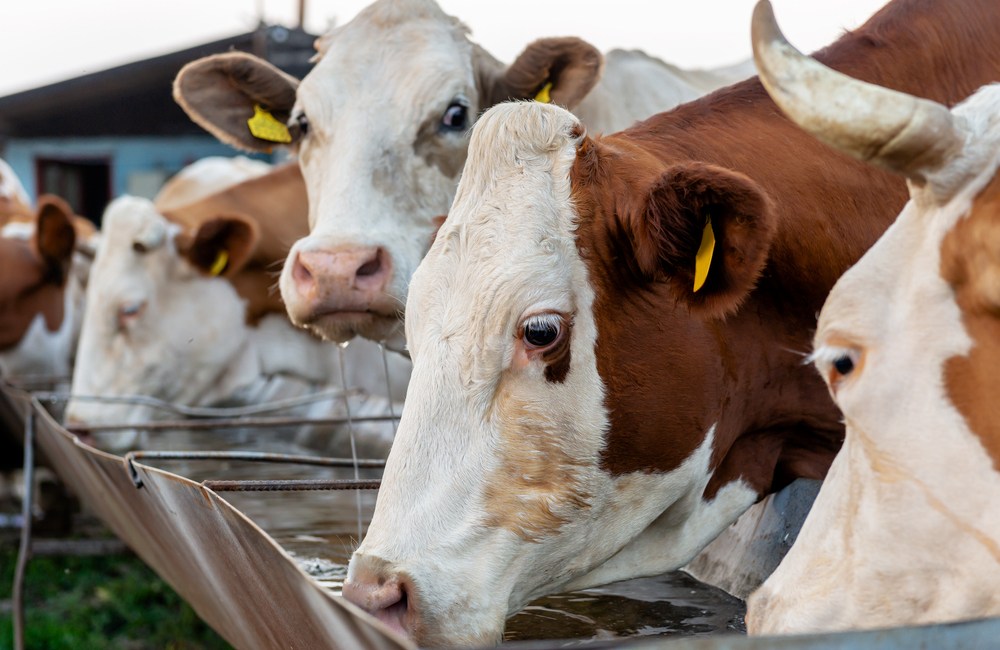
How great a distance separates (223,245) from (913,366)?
453 cm

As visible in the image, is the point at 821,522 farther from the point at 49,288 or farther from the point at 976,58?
the point at 49,288

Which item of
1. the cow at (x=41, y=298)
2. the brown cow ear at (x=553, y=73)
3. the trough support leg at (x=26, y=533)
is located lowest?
the cow at (x=41, y=298)

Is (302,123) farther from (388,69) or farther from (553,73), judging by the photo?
(553,73)

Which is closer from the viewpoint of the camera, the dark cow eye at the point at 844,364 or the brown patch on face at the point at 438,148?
the dark cow eye at the point at 844,364

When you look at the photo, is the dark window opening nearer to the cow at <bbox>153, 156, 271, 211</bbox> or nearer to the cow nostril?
the cow at <bbox>153, 156, 271, 211</bbox>

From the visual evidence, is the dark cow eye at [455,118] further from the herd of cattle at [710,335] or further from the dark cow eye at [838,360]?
the dark cow eye at [838,360]

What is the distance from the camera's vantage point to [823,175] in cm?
253

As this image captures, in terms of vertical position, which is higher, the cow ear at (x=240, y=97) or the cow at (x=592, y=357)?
the cow at (x=592, y=357)

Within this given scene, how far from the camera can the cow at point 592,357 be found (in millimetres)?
2078

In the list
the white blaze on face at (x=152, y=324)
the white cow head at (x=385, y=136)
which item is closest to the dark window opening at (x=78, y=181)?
the white blaze on face at (x=152, y=324)

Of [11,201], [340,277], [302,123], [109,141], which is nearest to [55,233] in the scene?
[11,201]

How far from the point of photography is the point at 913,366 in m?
1.73

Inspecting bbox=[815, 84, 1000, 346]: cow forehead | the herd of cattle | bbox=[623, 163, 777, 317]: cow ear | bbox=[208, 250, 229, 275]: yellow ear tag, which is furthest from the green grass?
bbox=[815, 84, 1000, 346]: cow forehead

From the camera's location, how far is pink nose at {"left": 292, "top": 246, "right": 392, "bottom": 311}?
3.26 m
